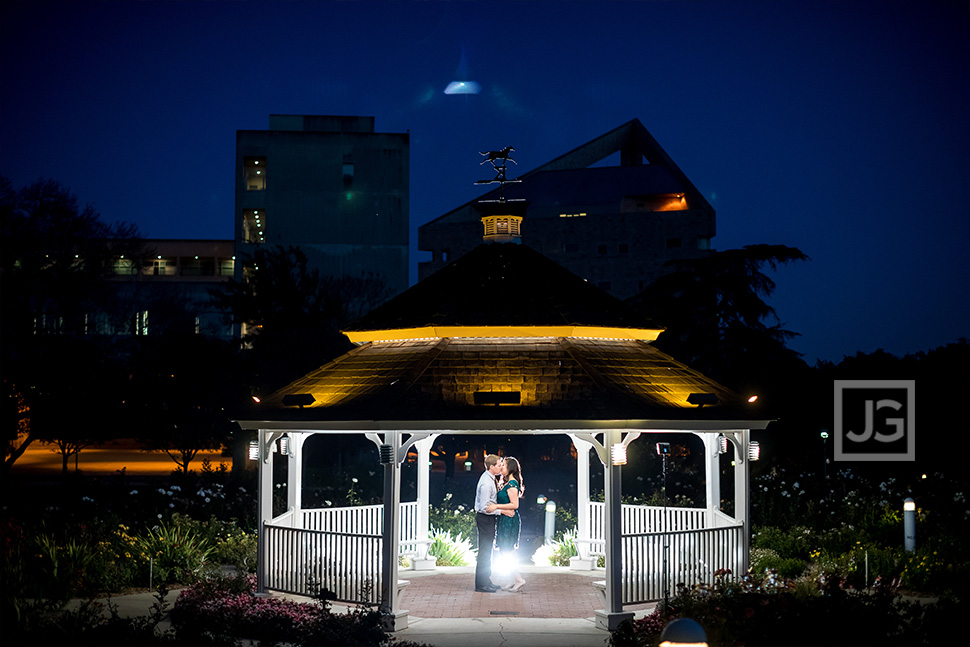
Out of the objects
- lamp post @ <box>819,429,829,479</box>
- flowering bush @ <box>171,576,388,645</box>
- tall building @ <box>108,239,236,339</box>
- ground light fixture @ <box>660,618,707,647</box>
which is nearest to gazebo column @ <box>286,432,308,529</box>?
flowering bush @ <box>171,576,388,645</box>

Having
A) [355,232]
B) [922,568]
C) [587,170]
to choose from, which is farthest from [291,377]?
[587,170]

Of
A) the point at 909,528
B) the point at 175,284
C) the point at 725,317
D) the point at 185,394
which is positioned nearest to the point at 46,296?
the point at 185,394

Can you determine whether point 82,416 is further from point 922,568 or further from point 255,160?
point 255,160

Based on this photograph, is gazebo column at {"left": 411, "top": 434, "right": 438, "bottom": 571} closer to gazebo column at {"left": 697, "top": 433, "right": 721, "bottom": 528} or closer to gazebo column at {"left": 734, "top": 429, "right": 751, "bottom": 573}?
gazebo column at {"left": 697, "top": 433, "right": 721, "bottom": 528}

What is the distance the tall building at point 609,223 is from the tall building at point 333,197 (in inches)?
262

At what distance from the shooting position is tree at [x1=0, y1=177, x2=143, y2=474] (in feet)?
114

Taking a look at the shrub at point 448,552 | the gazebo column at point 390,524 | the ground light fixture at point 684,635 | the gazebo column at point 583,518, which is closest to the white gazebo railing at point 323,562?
the gazebo column at point 390,524

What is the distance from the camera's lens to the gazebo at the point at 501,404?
14039 millimetres

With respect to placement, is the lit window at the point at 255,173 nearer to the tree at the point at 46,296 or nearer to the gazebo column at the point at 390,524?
the tree at the point at 46,296

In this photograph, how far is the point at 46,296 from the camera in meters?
40.1

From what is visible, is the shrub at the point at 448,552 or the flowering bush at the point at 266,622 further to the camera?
the shrub at the point at 448,552

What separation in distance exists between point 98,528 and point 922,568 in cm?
1261

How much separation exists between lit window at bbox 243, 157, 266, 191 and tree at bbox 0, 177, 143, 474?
23898mm

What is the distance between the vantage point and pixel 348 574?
47.5 ft
